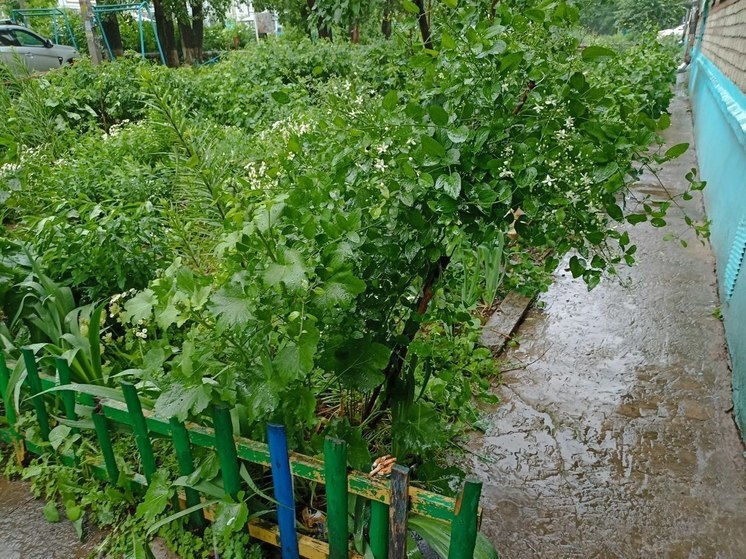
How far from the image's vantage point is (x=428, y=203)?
5.45ft

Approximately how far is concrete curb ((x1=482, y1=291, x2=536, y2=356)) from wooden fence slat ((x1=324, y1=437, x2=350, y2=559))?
2.01 metres

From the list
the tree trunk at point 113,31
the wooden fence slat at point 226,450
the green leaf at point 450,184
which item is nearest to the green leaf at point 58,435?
the wooden fence slat at point 226,450

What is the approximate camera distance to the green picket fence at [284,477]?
1.60 m

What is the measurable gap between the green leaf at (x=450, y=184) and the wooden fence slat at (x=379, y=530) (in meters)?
0.93

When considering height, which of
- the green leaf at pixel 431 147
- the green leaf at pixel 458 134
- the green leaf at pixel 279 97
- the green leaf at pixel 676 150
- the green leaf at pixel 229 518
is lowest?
the green leaf at pixel 229 518

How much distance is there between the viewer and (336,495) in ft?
5.74

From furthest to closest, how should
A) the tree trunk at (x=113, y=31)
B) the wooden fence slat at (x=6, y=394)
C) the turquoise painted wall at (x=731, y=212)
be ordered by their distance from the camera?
1. the tree trunk at (x=113, y=31)
2. the turquoise painted wall at (x=731, y=212)
3. the wooden fence slat at (x=6, y=394)

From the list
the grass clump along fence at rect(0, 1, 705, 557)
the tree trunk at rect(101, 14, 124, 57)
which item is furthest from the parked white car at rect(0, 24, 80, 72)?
the grass clump along fence at rect(0, 1, 705, 557)

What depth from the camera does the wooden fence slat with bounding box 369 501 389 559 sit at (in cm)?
173

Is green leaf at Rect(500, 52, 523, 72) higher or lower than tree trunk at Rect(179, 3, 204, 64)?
lower

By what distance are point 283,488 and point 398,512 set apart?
0.42 m

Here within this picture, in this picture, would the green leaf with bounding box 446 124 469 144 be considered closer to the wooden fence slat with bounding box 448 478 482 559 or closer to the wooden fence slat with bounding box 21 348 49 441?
the wooden fence slat with bounding box 448 478 482 559

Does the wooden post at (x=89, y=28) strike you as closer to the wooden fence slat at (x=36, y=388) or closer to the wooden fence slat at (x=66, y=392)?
the wooden fence slat at (x=36, y=388)

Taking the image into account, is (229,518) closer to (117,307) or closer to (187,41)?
(117,307)
